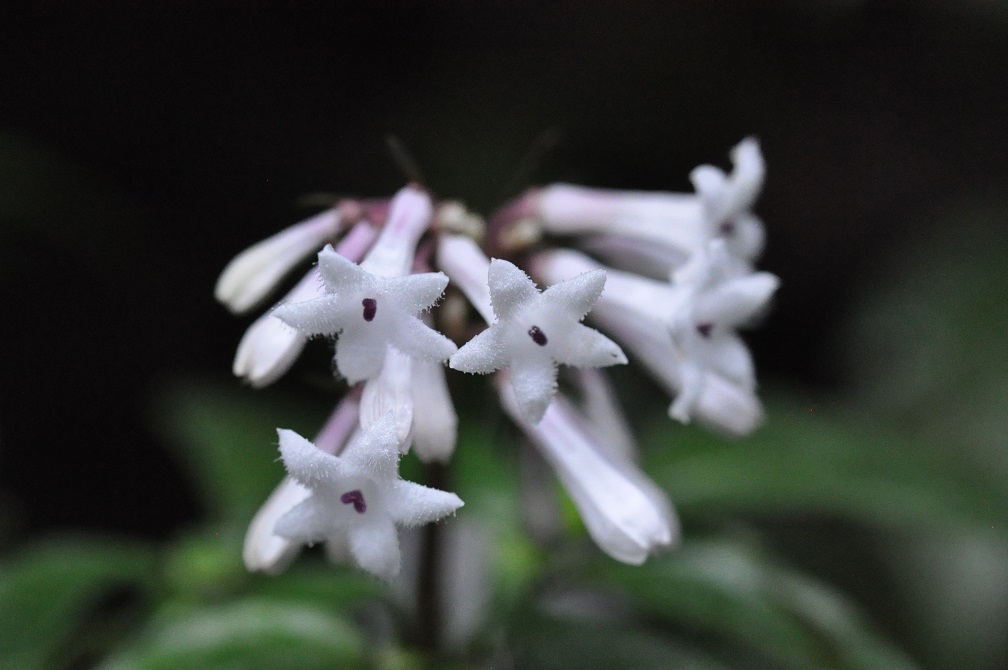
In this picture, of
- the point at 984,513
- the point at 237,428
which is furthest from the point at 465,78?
the point at 984,513

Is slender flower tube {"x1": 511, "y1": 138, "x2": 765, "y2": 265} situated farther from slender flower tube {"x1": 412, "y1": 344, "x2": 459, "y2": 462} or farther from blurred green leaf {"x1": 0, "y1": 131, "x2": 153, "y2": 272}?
blurred green leaf {"x1": 0, "y1": 131, "x2": 153, "y2": 272}

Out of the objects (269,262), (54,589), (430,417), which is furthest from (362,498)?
(54,589)

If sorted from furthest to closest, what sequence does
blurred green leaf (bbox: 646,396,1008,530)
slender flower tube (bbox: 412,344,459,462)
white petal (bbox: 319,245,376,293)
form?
blurred green leaf (bbox: 646,396,1008,530), slender flower tube (bbox: 412,344,459,462), white petal (bbox: 319,245,376,293)

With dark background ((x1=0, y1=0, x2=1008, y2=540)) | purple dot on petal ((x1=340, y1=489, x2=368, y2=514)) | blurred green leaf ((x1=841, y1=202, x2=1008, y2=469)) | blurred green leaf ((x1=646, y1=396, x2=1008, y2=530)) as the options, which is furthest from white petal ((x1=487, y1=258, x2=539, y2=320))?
blurred green leaf ((x1=841, y1=202, x2=1008, y2=469))

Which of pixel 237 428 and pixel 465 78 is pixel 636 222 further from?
pixel 465 78

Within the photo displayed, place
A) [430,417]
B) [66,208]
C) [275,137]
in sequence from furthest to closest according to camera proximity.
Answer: [275,137]
[66,208]
[430,417]

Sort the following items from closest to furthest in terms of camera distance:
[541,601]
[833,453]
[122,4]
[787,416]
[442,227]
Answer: [442,227] → [541,601] → [833,453] → [787,416] → [122,4]

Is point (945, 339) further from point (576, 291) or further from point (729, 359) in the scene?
point (576, 291)
